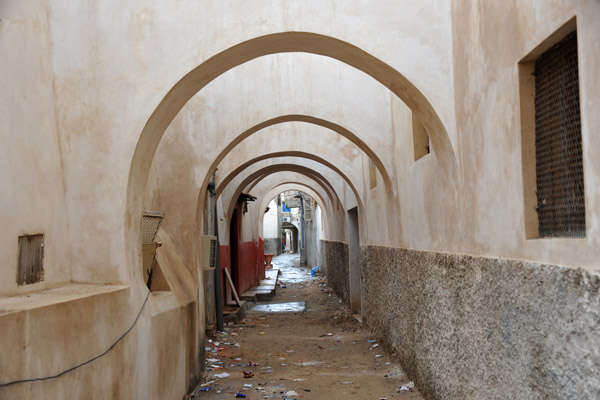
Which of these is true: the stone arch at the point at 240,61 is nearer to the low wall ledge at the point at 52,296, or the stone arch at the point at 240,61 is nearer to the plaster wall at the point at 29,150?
Result: the low wall ledge at the point at 52,296

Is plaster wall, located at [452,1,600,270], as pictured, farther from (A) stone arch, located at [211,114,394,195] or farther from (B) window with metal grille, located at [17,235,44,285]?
(A) stone arch, located at [211,114,394,195]

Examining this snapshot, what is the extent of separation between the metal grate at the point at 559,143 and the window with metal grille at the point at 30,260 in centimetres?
344

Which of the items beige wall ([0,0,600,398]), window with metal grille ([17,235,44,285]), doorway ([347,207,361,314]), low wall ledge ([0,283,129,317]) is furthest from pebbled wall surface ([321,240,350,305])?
window with metal grille ([17,235,44,285])

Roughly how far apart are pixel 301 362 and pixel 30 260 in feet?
17.5

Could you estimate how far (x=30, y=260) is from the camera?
3951 millimetres

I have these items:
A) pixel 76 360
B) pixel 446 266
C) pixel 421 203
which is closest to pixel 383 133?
pixel 421 203

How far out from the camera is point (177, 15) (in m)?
4.96

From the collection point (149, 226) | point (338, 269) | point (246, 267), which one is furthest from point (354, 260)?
point (149, 226)

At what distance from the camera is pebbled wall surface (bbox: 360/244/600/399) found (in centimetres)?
270

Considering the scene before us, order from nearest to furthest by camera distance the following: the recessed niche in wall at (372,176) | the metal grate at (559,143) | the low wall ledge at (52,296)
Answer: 1. the metal grate at (559,143)
2. the low wall ledge at (52,296)
3. the recessed niche in wall at (372,176)

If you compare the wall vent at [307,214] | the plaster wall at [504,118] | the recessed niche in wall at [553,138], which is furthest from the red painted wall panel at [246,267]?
the recessed niche in wall at [553,138]

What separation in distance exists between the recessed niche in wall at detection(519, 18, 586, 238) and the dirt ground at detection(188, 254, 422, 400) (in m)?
3.43

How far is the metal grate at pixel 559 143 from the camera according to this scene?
2969 millimetres

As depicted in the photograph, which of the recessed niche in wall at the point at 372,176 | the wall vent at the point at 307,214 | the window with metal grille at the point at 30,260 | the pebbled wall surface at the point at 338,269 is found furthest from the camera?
the wall vent at the point at 307,214
